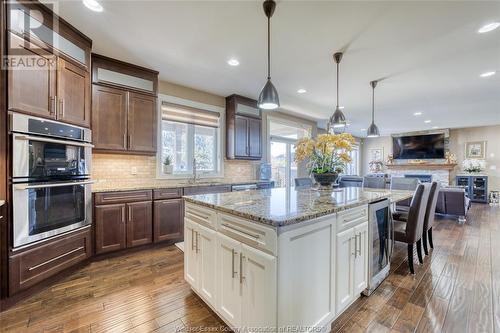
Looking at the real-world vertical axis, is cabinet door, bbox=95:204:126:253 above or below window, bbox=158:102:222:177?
below

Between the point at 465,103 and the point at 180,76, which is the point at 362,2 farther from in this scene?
the point at 465,103

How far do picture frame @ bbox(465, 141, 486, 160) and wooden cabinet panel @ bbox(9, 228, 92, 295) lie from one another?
1166 centimetres

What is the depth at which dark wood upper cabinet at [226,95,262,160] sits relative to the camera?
472cm

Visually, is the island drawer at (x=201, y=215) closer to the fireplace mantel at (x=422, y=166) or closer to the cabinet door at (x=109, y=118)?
the cabinet door at (x=109, y=118)

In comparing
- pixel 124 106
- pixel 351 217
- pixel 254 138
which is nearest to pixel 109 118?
pixel 124 106

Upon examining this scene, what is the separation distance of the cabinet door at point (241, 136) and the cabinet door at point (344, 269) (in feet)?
10.4

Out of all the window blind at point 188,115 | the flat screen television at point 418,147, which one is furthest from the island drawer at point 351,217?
the flat screen television at point 418,147

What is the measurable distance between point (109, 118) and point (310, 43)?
2.84 meters

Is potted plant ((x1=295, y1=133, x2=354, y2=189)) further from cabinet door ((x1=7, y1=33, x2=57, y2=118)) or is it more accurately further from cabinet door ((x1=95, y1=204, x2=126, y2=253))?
cabinet door ((x1=7, y1=33, x2=57, y2=118))

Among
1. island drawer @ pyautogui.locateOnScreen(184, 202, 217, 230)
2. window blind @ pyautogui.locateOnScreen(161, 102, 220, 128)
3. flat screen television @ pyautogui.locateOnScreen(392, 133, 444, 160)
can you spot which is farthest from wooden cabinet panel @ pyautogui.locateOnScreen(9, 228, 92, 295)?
flat screen television @ pyautogui.locateOnScreen(392, 133, 444, 160)

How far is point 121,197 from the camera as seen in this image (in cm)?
312

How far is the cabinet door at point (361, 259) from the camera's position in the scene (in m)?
1.96

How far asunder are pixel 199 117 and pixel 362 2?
3.24 m

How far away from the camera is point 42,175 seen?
2229mm
